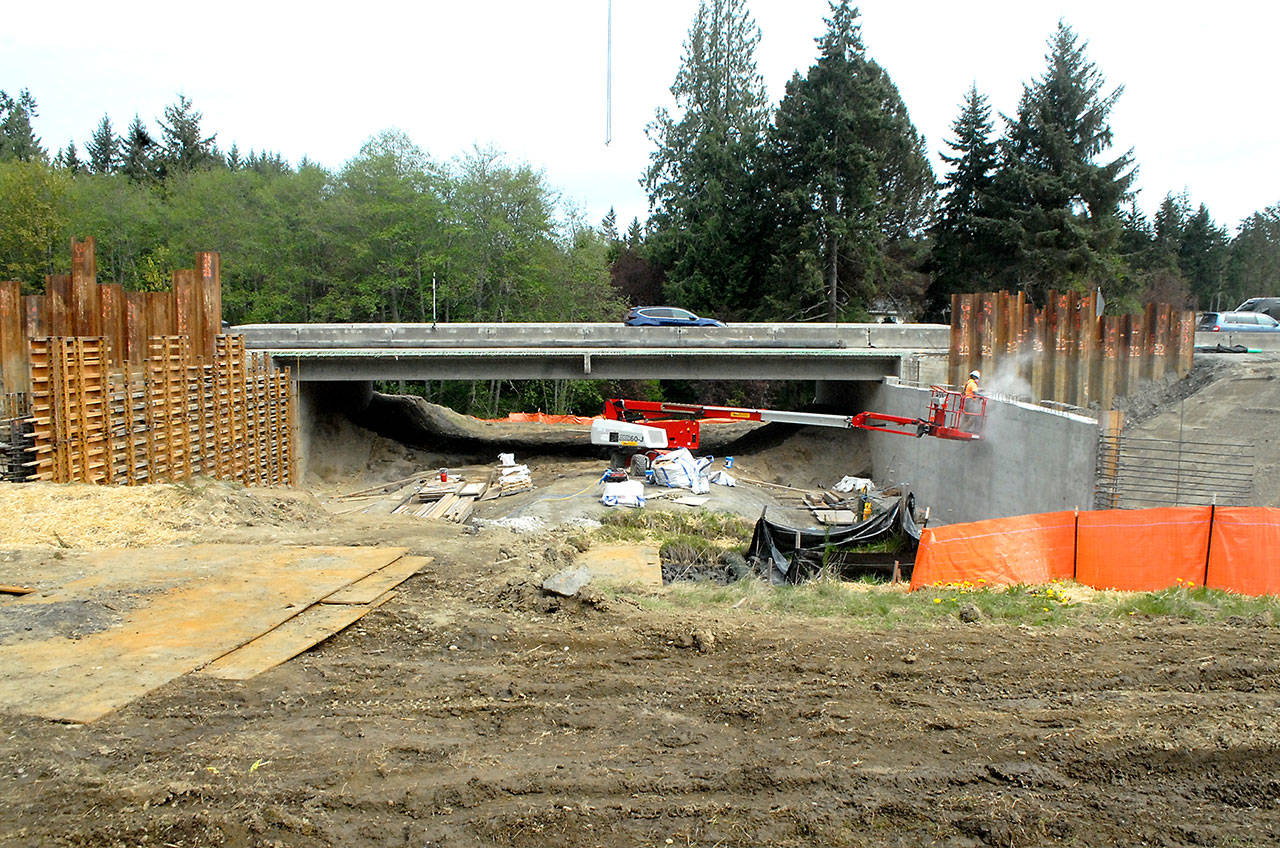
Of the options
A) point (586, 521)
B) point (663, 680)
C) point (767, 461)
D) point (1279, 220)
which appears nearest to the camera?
point (663, 680)

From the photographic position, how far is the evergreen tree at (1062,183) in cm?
4656

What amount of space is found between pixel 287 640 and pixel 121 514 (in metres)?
6.86

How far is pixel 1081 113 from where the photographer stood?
156 ft

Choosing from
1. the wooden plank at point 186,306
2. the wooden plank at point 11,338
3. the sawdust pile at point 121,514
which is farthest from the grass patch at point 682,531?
the wooden plank at point 11,338

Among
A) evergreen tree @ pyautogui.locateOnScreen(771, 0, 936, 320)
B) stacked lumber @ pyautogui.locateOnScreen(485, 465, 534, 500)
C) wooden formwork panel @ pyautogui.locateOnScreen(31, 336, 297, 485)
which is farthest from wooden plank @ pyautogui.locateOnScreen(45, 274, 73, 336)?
evergreen tree @ pyautogui.locateOnScreen(771, 0, 936, 320)

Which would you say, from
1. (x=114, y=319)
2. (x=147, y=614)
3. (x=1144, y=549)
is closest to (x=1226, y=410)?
(x=1144, y=549)

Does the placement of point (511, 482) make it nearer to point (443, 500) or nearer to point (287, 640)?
point (443, 500)

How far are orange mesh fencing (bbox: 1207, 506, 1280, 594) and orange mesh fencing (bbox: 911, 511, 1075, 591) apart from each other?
5.73 feet

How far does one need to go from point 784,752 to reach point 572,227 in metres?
46.8

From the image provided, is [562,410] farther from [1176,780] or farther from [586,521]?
[1176,780]

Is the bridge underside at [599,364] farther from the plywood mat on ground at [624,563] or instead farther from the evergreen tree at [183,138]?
the evergreen tree at [183,138]

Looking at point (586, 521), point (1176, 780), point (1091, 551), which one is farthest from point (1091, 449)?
point (1176, 780)

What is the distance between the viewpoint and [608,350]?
99.0ft

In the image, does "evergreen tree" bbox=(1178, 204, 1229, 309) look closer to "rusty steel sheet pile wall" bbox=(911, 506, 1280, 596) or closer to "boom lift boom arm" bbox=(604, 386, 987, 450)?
"boom lift boom arm" bbox=(604, 386, 987, 450)
